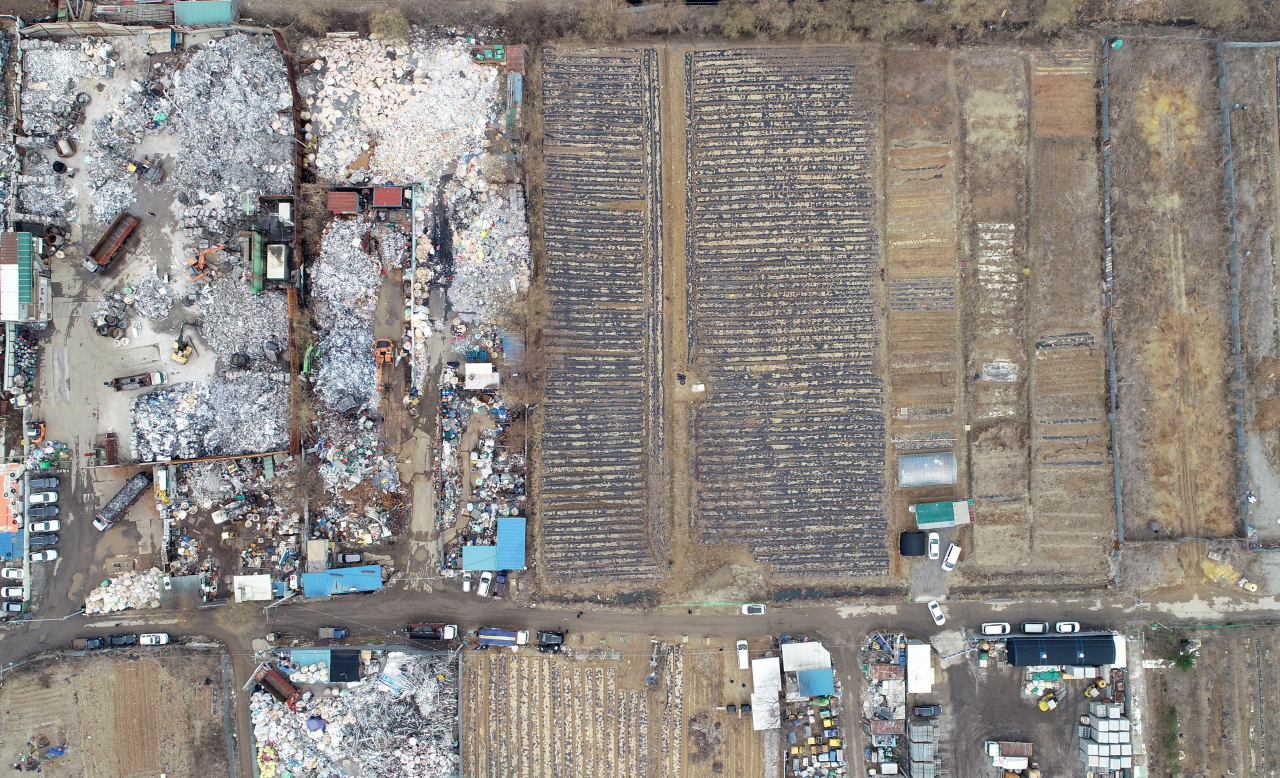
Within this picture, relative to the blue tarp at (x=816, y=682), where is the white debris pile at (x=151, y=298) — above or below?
above

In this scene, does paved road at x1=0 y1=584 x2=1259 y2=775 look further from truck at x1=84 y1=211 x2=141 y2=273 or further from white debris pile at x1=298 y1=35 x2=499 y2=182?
white debris pile at x1=298 y1=35 x2=499 y2=182

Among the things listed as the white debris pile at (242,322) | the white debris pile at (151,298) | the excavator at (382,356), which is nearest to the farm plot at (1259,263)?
the excavator at (382,356)

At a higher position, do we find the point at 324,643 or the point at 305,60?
the point at 305,60

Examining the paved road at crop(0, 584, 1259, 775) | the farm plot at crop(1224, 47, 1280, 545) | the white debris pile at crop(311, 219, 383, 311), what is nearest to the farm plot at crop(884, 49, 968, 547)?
the paved road at crop(0, 584, 1259, 775)

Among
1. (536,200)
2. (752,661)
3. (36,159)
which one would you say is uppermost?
(36,159)

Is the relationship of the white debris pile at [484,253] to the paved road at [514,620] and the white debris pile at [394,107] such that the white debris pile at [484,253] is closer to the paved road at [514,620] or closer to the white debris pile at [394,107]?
the white debris pile at [394,107]

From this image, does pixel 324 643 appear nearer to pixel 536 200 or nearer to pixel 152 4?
pixel 536 200

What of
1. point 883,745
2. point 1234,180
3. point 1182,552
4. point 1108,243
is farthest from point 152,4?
point 1182,552
